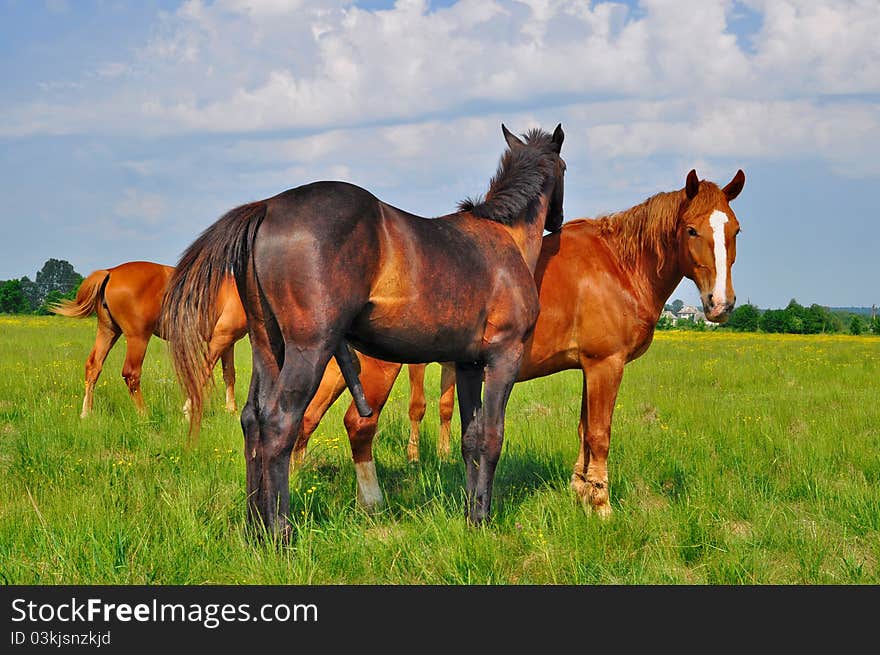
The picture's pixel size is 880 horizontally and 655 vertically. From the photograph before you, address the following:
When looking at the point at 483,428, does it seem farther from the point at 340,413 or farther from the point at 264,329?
the point at 340,413

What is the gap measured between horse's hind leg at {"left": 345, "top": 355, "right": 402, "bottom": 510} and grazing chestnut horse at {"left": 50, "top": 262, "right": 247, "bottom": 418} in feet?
15.1

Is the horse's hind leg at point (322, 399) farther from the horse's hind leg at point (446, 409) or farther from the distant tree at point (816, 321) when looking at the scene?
the distant tree at point (816, 321)

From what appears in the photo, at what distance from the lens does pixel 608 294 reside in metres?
5.52

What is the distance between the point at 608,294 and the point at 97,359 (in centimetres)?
751

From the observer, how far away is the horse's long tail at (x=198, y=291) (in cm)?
389

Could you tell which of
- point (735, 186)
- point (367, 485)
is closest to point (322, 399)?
point (367, 485)

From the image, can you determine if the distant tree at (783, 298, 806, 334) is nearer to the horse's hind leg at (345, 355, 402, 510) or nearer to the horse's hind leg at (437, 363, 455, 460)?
the horse's hind leg at (437, 363, 455, 460)

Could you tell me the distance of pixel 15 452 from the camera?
21.6ft

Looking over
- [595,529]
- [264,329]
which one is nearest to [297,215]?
[264,329]

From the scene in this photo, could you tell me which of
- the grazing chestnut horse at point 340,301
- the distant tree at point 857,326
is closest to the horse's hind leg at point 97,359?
the grazing chestnut horse at point 340,301

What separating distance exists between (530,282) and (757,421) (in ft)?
17.5

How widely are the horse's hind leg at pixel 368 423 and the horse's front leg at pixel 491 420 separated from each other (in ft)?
3.68

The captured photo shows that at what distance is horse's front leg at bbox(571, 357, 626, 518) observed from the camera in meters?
5.26

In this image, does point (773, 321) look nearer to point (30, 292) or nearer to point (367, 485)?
point (367, 485)
